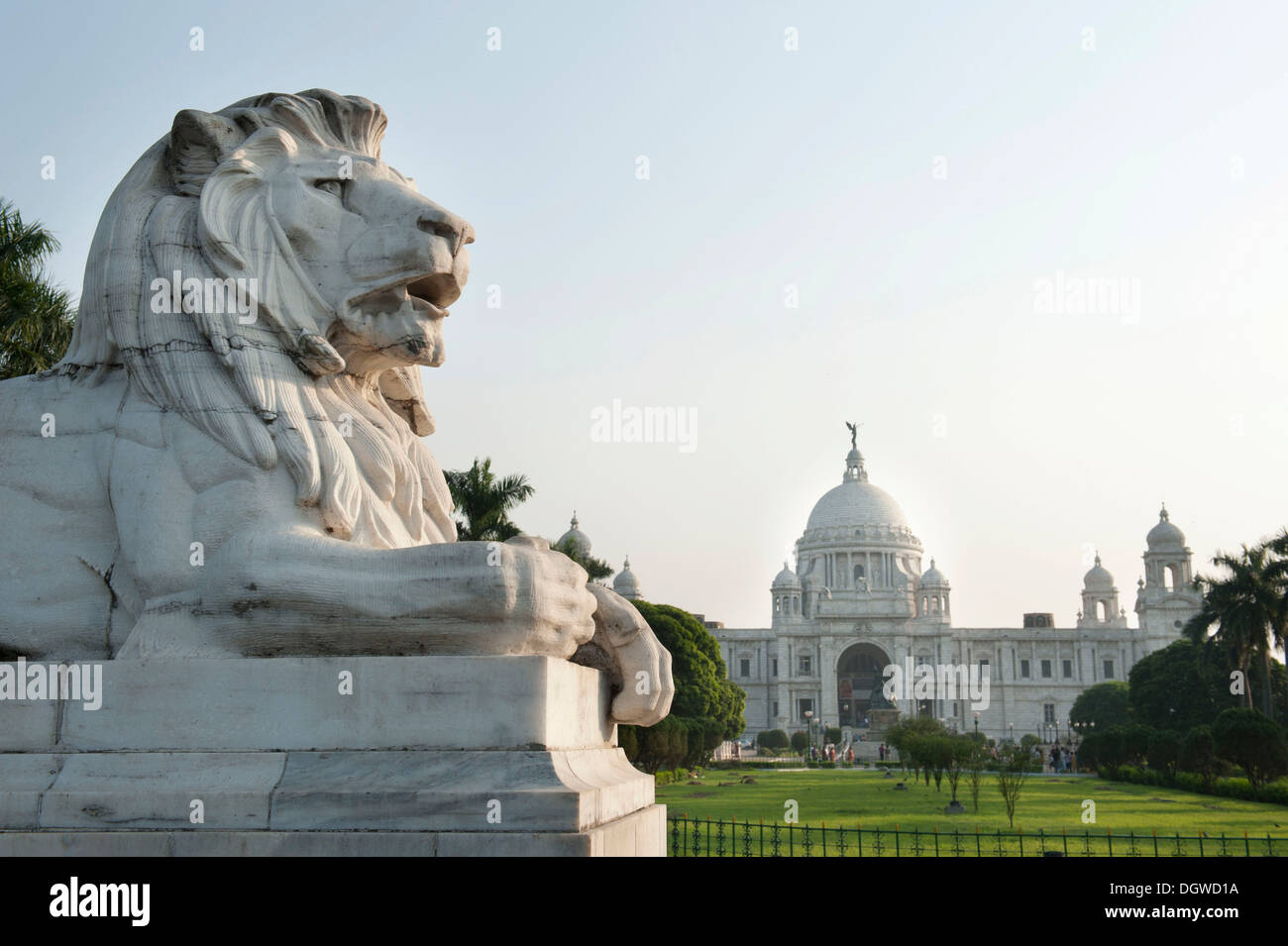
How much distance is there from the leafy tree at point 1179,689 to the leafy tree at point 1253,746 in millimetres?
11325

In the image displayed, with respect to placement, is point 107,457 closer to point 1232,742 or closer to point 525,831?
point 525,831

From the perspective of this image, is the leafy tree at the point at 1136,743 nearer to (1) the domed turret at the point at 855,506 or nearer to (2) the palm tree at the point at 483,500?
(2) the palm tree at the point at 483,500

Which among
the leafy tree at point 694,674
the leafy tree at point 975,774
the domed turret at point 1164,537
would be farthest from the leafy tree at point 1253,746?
the domed turret at point 1164,537

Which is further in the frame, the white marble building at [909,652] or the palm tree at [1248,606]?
the white marble building at [909,652]

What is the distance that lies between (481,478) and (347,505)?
1642cm

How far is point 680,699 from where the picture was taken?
37344 millimetres

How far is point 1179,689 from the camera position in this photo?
1519 inches

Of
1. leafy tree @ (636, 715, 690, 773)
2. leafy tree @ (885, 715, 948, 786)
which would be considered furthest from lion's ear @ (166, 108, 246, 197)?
leafy tree @ (885, 715, 948, 786)

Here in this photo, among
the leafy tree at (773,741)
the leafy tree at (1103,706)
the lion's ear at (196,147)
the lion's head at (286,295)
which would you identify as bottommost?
the leafy tree at (773,741)

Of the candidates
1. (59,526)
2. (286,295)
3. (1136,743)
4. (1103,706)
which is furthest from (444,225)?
(1103,706)

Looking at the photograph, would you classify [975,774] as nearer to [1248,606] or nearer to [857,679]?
[1248,606]

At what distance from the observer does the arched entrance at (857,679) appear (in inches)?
3159

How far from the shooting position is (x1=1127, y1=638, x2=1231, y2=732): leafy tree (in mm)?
35375
